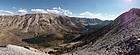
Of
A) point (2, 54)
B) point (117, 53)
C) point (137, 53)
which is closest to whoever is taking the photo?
point (137, 53)

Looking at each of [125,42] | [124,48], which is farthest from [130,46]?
[125,42]

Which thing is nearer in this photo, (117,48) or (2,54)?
(2,54)

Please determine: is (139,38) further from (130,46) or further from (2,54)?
(2,54)

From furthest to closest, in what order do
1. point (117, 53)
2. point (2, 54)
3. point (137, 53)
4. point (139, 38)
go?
point (139, 38), point (117, 53), point (2, 54), point (137, 53)

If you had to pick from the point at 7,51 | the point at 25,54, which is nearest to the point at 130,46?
the point at 25,54

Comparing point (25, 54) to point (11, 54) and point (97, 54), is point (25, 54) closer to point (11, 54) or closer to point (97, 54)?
point (11, 54)

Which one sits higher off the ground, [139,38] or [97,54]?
[139,38]

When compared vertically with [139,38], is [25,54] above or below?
below

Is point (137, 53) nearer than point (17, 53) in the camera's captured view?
Yes

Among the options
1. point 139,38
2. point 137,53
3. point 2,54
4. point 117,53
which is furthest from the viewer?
point 139,38
